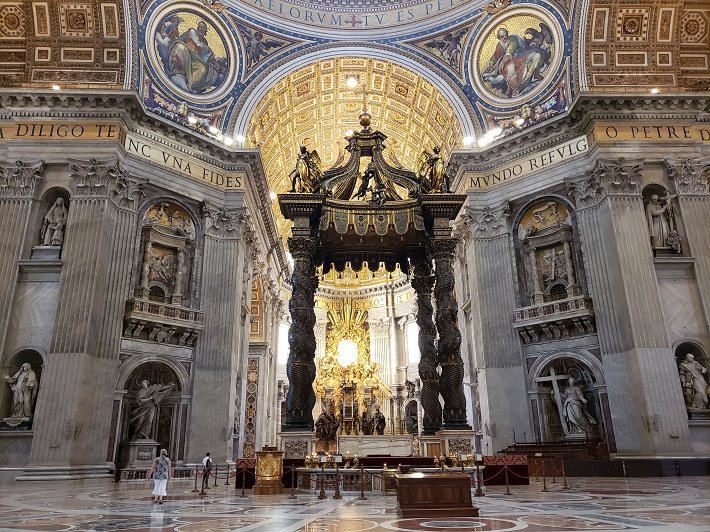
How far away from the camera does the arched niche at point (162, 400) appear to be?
12.2 metres

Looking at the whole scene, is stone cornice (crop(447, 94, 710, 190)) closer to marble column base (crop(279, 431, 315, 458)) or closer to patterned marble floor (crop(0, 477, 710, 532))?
patterned marble floor (crop(0, 477, 710, 532))

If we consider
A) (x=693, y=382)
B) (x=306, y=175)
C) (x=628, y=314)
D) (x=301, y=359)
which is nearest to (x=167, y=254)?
(x=306, y=175)

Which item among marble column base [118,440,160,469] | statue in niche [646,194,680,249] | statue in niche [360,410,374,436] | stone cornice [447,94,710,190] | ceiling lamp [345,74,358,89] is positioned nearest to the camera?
marble column base [118,440,160,469]

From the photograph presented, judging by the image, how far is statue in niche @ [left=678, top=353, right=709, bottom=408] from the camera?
1140cm

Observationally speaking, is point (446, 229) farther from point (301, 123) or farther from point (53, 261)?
point (301, 123)

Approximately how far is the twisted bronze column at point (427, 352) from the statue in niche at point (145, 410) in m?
6.70

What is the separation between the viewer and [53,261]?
11797 millimetres

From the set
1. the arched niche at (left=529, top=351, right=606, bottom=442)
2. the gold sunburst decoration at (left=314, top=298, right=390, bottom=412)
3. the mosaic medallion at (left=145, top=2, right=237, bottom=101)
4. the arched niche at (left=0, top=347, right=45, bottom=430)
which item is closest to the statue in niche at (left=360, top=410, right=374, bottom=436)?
the gold sunburst decoration at (left=314, top=298, right=390, bottom=412)

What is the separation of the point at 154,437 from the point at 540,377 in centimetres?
959

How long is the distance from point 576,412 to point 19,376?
12454mm

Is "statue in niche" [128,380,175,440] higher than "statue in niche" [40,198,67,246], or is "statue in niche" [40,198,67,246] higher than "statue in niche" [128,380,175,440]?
"statue in niche" [40,198,67,246]

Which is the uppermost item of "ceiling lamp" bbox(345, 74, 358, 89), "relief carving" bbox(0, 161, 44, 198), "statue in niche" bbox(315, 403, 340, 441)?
"ceiling lamp" bbox(345, 74, 358, 89)

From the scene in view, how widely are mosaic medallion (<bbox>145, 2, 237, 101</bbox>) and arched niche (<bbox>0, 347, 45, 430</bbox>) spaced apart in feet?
26.5

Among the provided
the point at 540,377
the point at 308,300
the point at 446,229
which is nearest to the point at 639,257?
the point at 540,377
